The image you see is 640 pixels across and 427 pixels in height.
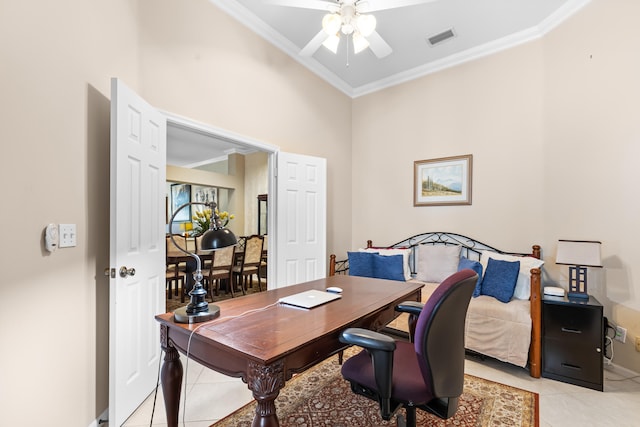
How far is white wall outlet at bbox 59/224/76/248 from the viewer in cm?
155

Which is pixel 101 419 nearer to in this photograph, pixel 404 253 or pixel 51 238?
pixel 51 238

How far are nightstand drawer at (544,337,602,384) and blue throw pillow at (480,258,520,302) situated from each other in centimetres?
43

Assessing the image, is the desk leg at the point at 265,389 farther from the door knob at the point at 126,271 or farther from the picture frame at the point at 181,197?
the picture frame at the point at 181,197

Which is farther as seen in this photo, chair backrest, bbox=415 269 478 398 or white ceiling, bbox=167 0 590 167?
white ceiling, bbox=167 0 590 167

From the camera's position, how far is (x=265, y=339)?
1.13 metres

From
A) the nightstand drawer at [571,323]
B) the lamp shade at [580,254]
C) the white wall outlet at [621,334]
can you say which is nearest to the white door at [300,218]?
the nightstand drawer at [571,323]

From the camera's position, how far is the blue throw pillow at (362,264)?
3373 millimetres

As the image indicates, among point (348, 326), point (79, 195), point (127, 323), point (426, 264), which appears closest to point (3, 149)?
point (79, 195)

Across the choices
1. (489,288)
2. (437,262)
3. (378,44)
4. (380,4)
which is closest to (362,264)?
(437,262)

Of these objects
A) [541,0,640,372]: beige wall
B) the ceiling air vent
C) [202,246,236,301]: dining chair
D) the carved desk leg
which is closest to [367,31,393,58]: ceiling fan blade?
the ceiling air vent

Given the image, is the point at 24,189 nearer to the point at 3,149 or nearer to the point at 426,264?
the point at 3,149

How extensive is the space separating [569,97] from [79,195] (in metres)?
4.01

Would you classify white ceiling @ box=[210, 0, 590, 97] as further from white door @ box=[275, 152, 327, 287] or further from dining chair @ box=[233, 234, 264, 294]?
dining chair @ box=[233, 234, 264, 294]

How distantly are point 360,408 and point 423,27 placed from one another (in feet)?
11.4
